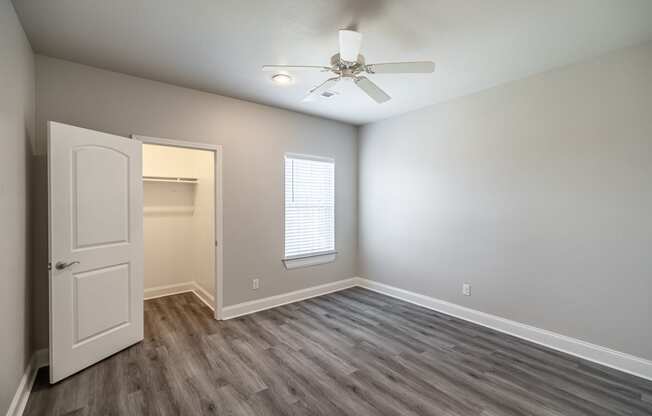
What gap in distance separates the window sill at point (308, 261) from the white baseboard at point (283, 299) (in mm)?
365

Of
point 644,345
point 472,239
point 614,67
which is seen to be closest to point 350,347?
point 472,239

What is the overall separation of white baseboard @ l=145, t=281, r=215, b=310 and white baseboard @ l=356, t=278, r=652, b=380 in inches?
112

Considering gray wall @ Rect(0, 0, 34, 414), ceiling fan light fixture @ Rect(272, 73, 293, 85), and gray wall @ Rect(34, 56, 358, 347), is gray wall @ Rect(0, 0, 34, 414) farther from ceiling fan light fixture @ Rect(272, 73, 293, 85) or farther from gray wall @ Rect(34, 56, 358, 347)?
ceiling fan light fixture @ Rect(272, 73, 293, 85)

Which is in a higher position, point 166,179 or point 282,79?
point 282,79

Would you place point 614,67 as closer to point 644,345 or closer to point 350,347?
point 644,345

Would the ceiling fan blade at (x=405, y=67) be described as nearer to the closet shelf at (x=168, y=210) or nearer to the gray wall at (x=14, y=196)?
the gray wall at (x=14, y=196)

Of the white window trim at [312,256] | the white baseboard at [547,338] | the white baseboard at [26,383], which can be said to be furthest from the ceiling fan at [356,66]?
the white baseboard at [26,383]

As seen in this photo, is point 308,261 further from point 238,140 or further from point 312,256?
point 238,140

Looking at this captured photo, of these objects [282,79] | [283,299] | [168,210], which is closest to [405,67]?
[282,79]

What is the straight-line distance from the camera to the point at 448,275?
387cm

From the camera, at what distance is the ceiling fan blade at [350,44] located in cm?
192

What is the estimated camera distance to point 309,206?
4566mm

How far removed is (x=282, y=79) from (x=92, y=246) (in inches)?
92.6

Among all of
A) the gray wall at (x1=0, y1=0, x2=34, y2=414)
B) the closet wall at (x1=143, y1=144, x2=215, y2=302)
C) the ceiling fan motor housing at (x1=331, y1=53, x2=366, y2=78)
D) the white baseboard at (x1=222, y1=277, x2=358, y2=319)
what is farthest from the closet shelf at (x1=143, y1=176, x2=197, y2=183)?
the ceiling fan motor housing at (x1=331, y1=53, x2=366, y2=78)
